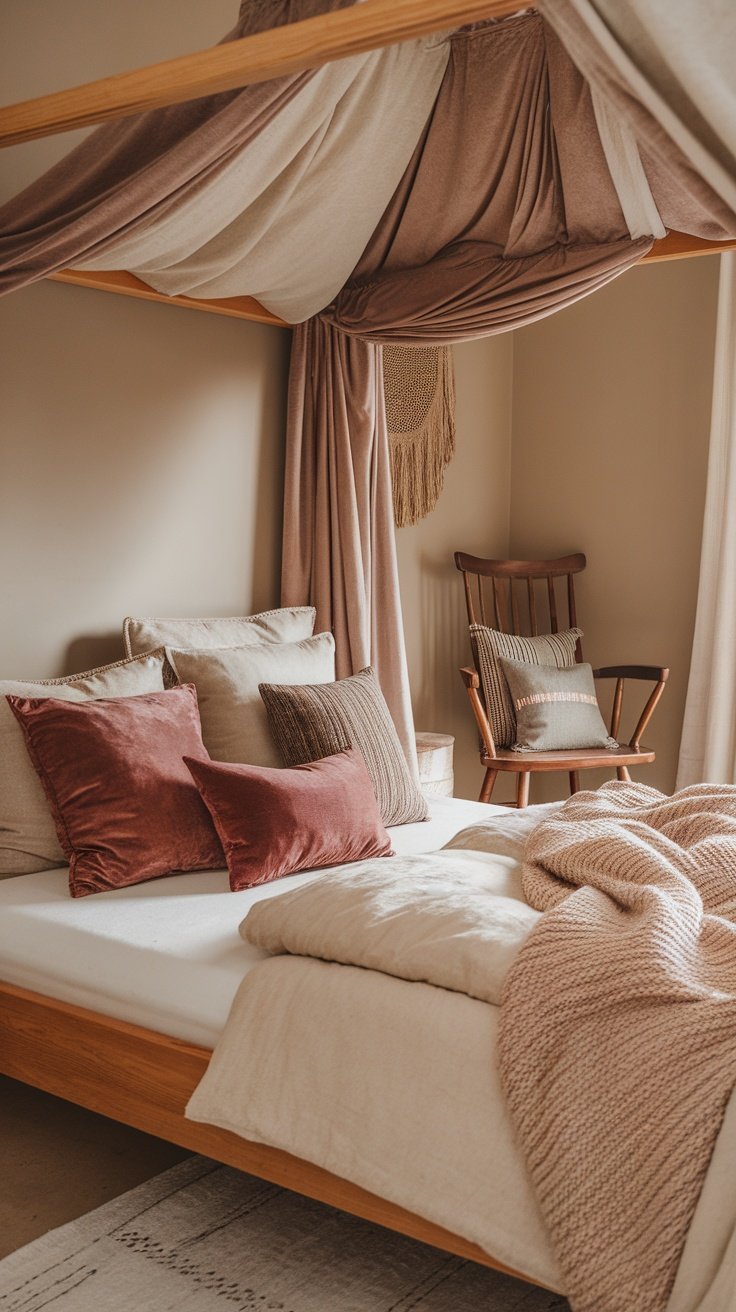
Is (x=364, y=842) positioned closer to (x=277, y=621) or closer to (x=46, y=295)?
(x=277, y=621)

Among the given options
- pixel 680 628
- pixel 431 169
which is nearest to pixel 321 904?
pixel 431 169

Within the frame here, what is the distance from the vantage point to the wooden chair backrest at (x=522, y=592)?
4852 mm

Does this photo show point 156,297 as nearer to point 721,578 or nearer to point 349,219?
point 349,219

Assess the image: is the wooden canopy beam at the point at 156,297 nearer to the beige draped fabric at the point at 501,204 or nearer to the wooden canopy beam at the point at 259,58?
the beige draped fabric at the point at 501,204

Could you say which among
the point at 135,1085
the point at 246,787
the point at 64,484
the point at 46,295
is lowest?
the point at 135,1085

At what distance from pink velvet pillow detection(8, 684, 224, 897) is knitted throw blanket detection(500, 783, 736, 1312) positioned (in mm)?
1058

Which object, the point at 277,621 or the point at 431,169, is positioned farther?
the point at 277,621

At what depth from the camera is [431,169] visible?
3.26 metres

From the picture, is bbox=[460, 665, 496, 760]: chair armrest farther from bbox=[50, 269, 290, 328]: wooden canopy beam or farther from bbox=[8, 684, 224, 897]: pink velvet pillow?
bbox=[8, 684, 224, 897]: pink velvet pillow

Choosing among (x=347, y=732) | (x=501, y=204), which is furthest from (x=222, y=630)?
(x=501, y=204)

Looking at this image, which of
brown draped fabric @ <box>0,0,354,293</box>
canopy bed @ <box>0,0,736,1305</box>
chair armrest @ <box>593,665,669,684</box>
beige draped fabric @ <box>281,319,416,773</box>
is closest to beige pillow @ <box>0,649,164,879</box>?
canopy bed @ <box>0,0,736,1305</box>

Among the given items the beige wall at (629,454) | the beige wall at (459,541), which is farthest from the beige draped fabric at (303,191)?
the beige wall at (629,454)

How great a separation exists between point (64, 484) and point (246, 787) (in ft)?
3.42

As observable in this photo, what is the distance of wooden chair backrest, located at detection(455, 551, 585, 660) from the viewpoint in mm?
4852
